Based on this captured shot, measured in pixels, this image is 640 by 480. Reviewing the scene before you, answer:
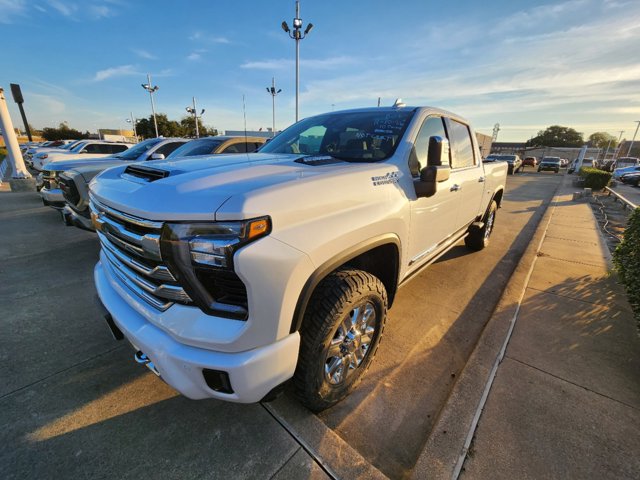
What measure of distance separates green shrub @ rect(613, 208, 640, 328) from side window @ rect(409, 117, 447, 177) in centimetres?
224

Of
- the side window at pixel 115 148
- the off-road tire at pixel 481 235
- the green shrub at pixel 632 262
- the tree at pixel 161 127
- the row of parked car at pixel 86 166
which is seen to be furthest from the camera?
the tree at pixel 161 127

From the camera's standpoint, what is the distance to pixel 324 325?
172cm

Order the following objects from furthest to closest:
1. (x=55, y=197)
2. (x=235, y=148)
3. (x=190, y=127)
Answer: (x=190, y=127) → (x=235, y=148) → (x=55, y=197)

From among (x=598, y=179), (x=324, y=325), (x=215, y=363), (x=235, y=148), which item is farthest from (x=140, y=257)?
(x=598, y=179)

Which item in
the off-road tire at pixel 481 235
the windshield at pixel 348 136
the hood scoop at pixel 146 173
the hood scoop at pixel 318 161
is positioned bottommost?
the off-road tire at pixel 481 235

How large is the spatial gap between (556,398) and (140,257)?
108 inches

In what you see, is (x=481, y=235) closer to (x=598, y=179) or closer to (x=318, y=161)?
(x=318, y=161)

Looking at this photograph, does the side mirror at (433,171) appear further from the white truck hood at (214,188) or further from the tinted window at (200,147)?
the tinted window at (200,147)

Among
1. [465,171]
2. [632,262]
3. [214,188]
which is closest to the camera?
[214,188]

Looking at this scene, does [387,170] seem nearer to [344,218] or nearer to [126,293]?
[344,218]

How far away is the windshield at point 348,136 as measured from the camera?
2531 mm

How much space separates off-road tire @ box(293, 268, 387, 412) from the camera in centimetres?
173

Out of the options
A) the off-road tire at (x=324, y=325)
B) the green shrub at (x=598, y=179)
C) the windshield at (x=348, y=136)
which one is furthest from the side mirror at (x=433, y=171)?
the green shrub at (x=598, y=179)

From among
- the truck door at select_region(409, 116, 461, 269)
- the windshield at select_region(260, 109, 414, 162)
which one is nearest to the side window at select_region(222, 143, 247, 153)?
the windshield at select_region(260, 109, 414, 162)
